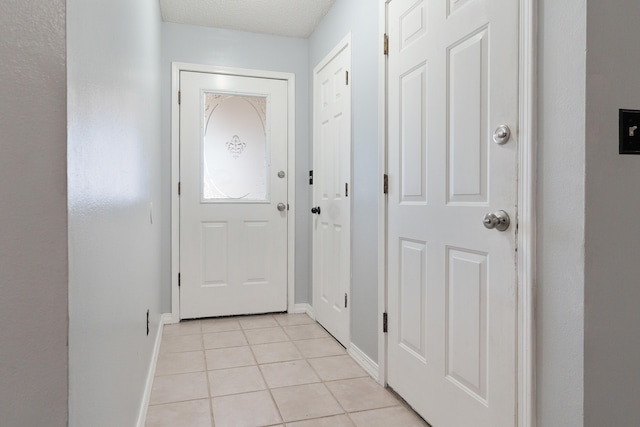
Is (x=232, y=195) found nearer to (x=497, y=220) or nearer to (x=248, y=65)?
(x=248, y=65)

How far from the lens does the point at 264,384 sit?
7.10 ft

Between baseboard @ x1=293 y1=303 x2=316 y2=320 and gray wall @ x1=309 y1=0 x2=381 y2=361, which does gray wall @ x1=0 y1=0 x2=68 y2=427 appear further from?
baseboard @ x1=293 y1=303 x2=316 y2=320

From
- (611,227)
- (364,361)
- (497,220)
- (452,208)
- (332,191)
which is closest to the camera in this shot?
(611,227)

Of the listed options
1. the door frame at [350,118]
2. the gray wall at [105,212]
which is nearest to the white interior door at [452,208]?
the door frame at [350,118]

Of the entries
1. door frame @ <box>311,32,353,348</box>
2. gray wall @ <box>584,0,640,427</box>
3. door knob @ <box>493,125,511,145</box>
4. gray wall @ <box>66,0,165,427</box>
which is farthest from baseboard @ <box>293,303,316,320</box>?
A: gray wall @ <box>584,0,640,427</box>

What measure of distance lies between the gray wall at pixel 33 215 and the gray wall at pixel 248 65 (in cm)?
263

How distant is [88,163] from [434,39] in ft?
4.55

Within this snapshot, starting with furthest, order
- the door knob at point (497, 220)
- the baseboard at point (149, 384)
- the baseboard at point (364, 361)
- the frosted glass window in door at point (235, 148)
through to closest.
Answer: the frosted glass window in door at point (235, 148) → the baseboard at point (364, 361) → the baseboard at point (149, 384) → the door knob at point (497, 220)

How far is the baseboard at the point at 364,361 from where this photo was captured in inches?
88.0

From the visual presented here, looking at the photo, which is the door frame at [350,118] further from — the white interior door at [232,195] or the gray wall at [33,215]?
the gray wall at [33,215]

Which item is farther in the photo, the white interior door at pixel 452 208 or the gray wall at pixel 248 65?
the gray wall at pixel 248 65

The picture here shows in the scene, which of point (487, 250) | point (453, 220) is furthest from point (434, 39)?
point (487, 250)

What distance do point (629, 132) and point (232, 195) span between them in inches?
110

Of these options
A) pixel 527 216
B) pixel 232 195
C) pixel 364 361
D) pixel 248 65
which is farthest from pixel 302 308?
pixel 527 216
